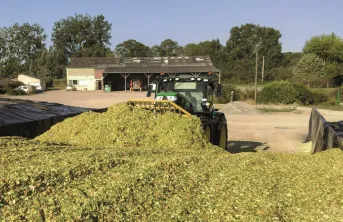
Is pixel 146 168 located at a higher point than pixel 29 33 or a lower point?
lower

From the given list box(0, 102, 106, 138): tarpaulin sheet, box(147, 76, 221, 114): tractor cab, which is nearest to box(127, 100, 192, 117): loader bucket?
box(147, 76, 221, 114): tractor cab

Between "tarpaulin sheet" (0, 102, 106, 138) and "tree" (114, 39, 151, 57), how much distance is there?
72691 mm

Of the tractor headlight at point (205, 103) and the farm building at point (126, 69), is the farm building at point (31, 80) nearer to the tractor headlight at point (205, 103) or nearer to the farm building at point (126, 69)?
the farm building at point (126, 69)

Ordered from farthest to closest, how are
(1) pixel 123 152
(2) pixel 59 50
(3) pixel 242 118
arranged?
1. (2) pixel 59 50
2. (3) pixel 242 118
3. (1) pixel 123 152

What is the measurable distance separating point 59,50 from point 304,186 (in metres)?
81.1

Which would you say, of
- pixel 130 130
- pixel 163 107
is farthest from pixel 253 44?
pixel 130 130

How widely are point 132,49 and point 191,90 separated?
7624cm

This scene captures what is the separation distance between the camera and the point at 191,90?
8.64 m

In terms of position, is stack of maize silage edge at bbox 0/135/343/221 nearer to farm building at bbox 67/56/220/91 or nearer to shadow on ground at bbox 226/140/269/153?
shadow on ground at bbox 226/140/269/153

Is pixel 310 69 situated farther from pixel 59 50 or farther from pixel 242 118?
pixel 59 50

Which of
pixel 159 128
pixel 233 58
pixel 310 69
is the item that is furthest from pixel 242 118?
pixel 233 58

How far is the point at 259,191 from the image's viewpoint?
3.56m

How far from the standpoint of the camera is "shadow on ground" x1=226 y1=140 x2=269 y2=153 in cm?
1065

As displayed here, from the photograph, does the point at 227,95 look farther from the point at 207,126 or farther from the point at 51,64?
the point at 51,64
